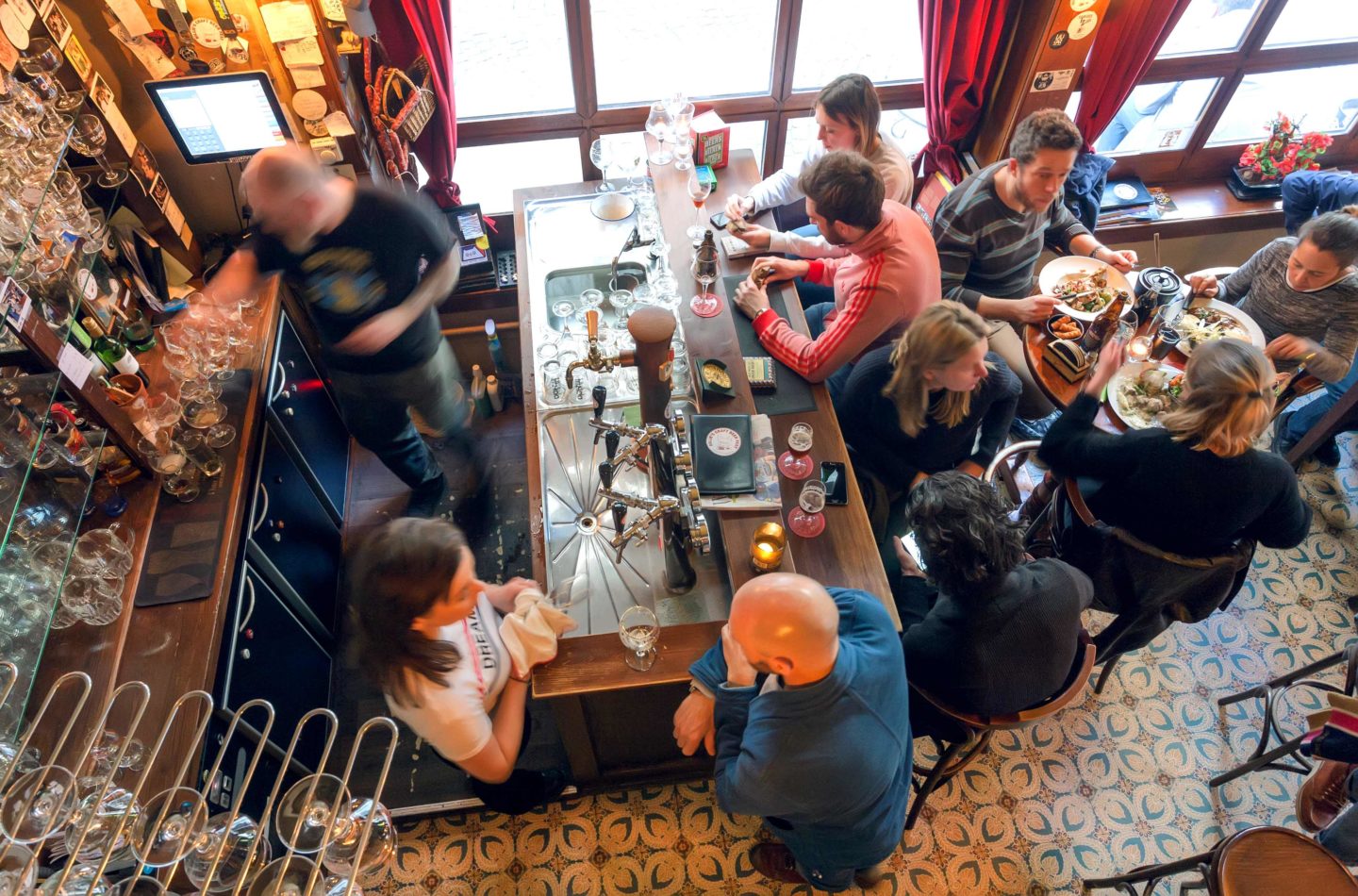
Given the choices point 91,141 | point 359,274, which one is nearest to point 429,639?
point 359,274

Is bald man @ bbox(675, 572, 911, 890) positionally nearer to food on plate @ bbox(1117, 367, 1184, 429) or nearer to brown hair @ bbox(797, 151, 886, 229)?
brown hair @ bbox(797, 151, 886, 229)

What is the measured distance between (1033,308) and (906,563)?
1.28m

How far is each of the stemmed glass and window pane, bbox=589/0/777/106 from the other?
1.38 meters

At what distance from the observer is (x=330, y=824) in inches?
46.8

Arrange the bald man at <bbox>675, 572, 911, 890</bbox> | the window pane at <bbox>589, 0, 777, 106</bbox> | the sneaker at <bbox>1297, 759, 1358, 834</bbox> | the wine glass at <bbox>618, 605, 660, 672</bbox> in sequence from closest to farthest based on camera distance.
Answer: the bald man at <bbox>675, 572, 911, 890</bbox> < the wine glass at <bbox>618, 605, 660, 672</bbox> < the sneaker at <bbox>1297, 759, 1358, 834</bbox> < the window pane at <bbox>589, 0, 777, 106</bbox>

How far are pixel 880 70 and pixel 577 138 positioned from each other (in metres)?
1.63

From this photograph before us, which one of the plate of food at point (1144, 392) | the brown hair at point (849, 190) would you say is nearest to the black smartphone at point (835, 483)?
the brown hair at point (849, 190)

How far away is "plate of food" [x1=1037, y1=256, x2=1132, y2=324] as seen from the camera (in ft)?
10.7

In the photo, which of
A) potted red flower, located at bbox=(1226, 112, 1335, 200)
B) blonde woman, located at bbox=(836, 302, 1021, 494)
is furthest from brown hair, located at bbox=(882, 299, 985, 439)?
potted red flower, located at bbox=(1226, 112, 1335, 200)

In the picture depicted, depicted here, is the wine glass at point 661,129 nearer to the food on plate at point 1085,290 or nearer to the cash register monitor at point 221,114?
the cash register monitor at point 221,114

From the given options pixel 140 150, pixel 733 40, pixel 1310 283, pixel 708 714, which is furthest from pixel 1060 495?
pixel 140 150

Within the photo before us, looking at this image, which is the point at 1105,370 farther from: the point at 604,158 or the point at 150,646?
the point at 150,646

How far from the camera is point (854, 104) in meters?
3.18

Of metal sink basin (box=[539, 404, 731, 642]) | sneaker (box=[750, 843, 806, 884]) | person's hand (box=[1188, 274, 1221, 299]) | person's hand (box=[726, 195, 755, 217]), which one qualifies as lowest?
sneaker (box=[750, 843, 806, 884])
